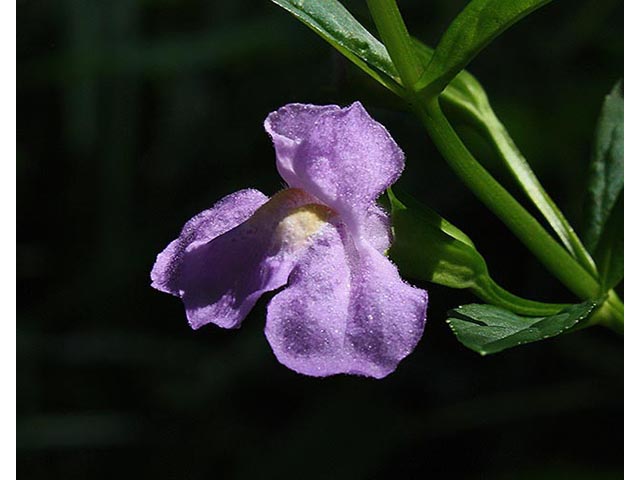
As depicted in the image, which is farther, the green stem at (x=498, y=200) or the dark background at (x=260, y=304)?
the dark background at (x=260, y=304)

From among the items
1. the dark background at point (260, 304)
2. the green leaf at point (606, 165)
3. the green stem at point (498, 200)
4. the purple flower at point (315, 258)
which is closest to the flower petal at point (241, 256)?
the purple flower at point (315, 258)

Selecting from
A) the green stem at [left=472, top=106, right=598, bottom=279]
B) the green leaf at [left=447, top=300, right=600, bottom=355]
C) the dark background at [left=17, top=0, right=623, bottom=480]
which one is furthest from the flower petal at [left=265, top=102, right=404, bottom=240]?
the dark background at [left=17, top=0, right=623, bottom=480]

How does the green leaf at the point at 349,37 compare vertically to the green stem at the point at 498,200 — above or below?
above

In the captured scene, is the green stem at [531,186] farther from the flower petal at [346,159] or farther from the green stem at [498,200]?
the flower petal at [346,159]

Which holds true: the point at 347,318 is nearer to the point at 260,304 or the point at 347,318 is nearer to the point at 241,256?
the point at 241,256

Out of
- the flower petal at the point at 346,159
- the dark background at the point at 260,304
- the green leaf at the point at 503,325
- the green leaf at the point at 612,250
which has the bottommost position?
the dark background at the point at 260,304
